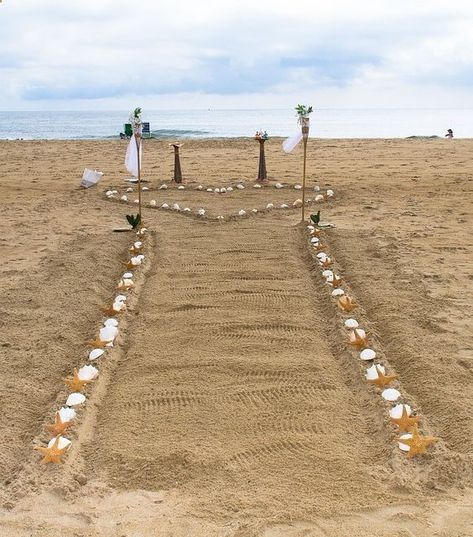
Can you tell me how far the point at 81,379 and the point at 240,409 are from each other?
3.61 feet

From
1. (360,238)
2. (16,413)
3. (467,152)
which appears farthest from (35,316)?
(467,152)

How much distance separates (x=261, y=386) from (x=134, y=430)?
2.92 ft

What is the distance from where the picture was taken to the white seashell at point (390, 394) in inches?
152

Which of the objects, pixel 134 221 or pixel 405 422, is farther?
pixel 134 221

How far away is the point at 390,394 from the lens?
3889 millimetres

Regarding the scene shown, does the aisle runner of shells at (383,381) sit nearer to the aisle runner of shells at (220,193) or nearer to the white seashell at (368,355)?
the white seashell at (368,355)

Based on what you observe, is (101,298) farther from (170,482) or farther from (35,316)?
(170,482)

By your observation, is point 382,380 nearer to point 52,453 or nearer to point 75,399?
point 75,399

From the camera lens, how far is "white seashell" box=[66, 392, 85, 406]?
3.85 meters

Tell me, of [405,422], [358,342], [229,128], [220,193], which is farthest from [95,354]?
[229,128]

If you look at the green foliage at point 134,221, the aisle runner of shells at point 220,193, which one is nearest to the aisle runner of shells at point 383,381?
the green foliage at point 134,221

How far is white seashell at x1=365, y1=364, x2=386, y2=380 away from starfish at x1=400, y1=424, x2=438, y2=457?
0.73m

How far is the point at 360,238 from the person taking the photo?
7.86 meters

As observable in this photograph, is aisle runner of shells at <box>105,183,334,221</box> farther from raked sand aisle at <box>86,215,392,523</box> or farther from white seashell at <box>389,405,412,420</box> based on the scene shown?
white seashell at <box>389,405,412,420</box>
